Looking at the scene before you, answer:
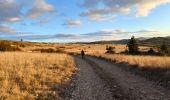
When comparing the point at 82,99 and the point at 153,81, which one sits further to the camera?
the point at 153,81

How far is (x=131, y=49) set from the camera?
6309 centimetres

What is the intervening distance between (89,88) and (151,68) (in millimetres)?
7646

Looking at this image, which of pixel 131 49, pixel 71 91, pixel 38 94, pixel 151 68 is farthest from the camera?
pixel 131 49

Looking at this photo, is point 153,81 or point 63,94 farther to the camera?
point 153,81

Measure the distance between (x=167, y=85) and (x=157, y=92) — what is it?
2086 millimetres

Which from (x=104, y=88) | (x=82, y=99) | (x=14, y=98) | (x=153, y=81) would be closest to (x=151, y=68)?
(x=153, y=81)

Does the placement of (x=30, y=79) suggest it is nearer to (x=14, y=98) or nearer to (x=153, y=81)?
(x=14, y=98)

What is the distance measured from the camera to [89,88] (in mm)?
14133

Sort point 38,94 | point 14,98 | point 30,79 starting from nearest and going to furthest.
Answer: point 14,98, point 38,94, point 30,79

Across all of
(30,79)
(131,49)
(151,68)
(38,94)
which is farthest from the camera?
(131,49)

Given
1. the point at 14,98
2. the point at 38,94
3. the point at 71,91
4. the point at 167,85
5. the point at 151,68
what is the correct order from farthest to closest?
1. the point at 151,68
2. the point at 167,85
3. the point at 71,91
4. the point at 38,94
5. the point at 14,98

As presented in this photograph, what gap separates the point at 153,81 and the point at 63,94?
241 inches

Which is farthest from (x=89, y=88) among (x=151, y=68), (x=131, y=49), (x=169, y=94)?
(x=131, y=49)

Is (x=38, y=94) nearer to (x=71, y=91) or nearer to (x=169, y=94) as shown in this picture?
(x=71, y=91)
